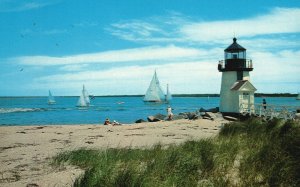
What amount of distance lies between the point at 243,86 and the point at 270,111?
225 inches

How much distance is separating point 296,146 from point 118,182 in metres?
4.64

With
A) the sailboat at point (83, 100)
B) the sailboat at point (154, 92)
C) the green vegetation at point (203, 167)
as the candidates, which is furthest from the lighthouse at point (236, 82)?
the sailboat at point (83, 100)

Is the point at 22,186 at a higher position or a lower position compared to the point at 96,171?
lower

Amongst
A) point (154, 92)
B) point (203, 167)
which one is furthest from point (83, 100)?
point (203, 167)

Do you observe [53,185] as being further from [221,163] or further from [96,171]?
[221,163]

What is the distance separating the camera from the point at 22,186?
802cm

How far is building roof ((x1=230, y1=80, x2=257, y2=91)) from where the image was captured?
103 ft

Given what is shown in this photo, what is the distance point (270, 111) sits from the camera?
26.0 metres

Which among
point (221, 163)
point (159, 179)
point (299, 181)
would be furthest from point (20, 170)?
point (299, 181)

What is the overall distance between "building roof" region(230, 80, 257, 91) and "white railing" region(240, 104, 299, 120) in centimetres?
146

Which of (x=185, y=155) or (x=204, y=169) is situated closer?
(x=204, y=169)

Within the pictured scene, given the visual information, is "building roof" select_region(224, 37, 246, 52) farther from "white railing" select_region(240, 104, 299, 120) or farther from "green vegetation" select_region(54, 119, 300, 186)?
"green vegetation" select_region(54, 119, 300, 186)

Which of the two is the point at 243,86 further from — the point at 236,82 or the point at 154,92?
the point at 154,92

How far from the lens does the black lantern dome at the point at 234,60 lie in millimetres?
32497
